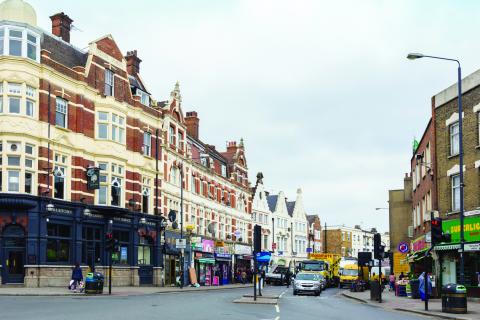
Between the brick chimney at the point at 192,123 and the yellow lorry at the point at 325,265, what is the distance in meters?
17.5

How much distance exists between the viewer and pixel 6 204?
36.2 m

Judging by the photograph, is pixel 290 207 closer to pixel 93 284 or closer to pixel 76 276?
pixel 76 276

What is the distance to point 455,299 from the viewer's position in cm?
2405

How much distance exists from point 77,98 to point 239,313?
81.3 ft

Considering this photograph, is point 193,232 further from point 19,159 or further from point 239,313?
point 239,313

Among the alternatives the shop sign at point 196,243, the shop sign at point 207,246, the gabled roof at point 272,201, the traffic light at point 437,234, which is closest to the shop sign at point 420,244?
the traffic light at point 437,234

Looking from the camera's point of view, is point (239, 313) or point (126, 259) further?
point (126, 259)

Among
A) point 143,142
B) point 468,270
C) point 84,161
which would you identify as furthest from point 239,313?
point 143,142

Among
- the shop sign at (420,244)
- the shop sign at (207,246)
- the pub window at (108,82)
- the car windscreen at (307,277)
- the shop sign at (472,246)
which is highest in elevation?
the pub window at (108,82)

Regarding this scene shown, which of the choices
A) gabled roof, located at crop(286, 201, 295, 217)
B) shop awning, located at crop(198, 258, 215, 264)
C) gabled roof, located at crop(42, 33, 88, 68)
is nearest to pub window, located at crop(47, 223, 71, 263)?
gabled roof, located at crop(42, 33, 88, 68)

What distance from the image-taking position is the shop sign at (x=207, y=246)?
207 ft

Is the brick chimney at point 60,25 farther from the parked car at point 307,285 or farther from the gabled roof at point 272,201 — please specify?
the gabled roof at point 272,201

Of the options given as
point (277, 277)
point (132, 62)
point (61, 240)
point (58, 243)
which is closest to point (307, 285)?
point (61, 240)

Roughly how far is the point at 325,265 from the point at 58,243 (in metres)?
29.7
